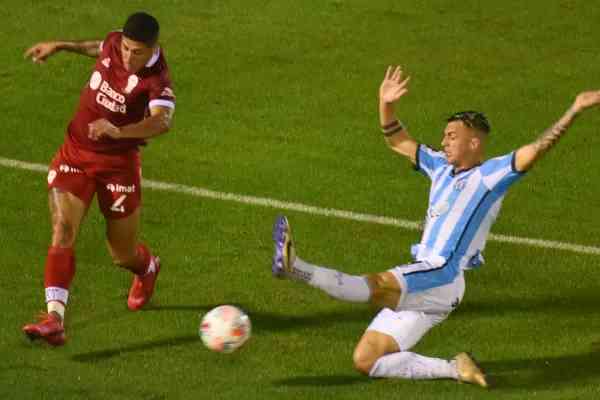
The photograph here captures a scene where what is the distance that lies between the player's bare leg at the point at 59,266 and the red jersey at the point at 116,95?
499 millimetres

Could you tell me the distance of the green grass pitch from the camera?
11984mm

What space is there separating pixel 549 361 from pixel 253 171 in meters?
5.04

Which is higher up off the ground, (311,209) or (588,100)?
(588,100)

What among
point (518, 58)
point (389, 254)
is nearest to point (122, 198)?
point (389, 254)

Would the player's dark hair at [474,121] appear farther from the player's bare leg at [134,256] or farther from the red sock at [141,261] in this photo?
the red sock at [141,261]

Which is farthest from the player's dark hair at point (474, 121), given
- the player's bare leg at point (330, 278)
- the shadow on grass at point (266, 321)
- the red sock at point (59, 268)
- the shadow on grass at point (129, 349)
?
the red sock at point (59, 268)

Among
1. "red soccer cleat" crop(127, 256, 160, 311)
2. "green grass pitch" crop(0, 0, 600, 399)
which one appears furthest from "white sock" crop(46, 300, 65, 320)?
"red soccer cleat" crop(127, 256, 160, 311)

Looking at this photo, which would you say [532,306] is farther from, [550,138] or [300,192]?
[300,192]

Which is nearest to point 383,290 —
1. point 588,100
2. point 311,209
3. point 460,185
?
point 460,185

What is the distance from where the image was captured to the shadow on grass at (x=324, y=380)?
11695 millimetres

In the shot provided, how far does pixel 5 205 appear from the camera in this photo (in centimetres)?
1525

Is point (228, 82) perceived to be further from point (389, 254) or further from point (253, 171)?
point (389, 254)

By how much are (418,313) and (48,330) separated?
2.76m

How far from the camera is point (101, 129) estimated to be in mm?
11641
